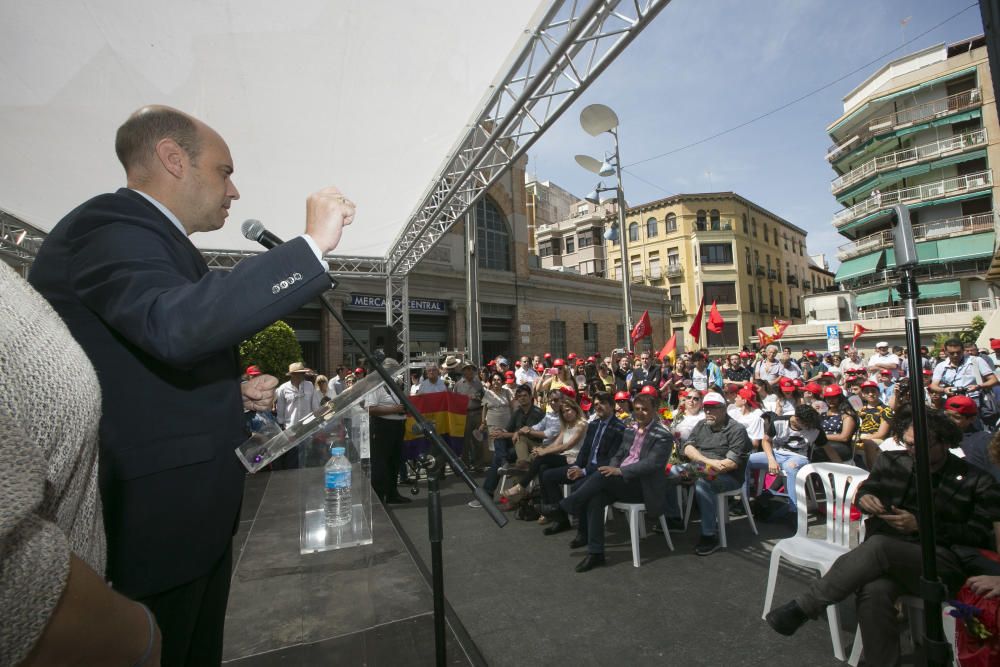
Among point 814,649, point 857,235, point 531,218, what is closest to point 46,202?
point 814,649

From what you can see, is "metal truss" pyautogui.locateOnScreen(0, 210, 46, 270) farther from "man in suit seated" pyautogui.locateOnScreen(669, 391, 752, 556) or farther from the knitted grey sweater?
"man in suit seated" pyautogui.locateOnScreen(669, 391, 752, 556)

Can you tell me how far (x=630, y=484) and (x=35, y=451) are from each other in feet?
16.3

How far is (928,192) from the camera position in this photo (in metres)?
30.2

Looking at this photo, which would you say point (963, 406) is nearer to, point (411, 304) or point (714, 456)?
point (714, 456)

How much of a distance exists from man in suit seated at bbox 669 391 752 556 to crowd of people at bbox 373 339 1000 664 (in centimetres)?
1

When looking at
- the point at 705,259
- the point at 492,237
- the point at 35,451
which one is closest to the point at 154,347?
the point at 35,451

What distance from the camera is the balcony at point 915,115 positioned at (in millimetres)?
28609

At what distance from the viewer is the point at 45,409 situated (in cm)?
52

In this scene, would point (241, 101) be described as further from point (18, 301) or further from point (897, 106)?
point (897, 106)

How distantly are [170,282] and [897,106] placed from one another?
4293 centimetres

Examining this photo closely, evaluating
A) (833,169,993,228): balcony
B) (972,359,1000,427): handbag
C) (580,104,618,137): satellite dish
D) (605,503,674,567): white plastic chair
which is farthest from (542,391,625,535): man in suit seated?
(833,169,993,228): balcony

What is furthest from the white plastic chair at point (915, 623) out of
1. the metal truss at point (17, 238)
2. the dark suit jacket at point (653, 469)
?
the metal truss at point (17, 238)

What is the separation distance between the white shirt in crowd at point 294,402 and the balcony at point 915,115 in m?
38.8

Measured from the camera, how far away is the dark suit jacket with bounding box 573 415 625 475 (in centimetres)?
544
